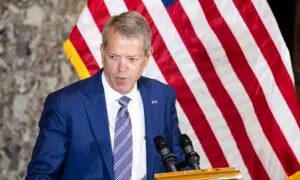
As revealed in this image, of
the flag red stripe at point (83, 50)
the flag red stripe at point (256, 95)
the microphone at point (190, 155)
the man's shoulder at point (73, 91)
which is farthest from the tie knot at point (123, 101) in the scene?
the flag red stripe at point (256, 95)

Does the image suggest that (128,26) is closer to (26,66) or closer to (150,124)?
(150,124)

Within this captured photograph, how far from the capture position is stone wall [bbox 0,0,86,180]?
8.23 feet

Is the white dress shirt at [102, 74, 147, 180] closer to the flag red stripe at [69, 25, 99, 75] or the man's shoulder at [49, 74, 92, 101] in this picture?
the man's shoulder at [49, 74, 92, 101]

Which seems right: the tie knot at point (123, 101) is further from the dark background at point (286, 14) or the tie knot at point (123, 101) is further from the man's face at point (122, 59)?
the dark background at point (286, 14)

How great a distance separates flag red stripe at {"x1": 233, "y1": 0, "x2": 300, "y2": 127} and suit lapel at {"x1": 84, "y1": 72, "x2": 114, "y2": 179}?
39.5 inches

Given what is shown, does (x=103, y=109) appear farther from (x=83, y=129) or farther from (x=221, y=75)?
(x=221, y=75)

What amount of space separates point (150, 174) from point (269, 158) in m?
0.95

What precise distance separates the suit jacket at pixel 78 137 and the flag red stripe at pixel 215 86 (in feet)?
2.58

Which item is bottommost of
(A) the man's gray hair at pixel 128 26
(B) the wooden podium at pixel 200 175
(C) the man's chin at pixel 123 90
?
(B) the wooden podium at pixel 200 175

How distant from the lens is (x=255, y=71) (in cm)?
268

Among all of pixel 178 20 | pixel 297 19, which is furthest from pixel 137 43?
pixel 297 19

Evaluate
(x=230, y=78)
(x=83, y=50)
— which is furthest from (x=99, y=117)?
(x=230, y=78)

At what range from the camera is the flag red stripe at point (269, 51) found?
267 centimetres

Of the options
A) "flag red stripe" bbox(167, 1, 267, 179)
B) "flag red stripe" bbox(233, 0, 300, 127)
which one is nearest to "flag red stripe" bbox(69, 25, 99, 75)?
"flag red stripe" bbox(167, 1, 267, 179)
